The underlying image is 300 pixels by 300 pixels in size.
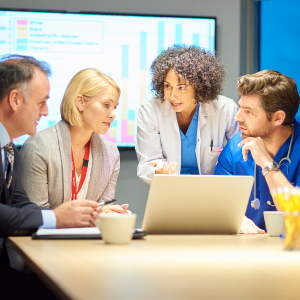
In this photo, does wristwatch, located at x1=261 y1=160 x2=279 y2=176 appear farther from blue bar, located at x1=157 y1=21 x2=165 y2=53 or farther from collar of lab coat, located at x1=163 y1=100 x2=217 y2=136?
blue bar, located at x1=157 y1=21 x2=165 y2=53

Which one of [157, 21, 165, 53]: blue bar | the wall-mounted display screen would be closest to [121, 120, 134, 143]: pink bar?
the wall-mounted display screen

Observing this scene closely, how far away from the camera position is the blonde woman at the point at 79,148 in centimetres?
209

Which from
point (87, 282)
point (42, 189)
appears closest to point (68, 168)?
point (42, 189)

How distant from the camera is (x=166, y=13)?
3.70 meters

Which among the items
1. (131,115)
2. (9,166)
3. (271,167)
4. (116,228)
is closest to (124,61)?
(131,115)

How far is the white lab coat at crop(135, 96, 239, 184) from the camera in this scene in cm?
274

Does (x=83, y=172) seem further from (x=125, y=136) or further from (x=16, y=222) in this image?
(x=125, y=136)

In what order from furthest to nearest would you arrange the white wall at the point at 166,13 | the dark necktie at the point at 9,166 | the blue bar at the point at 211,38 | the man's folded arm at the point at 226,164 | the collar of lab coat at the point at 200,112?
the blue bar at the point at 211,38 → the white wall at the point at 166,13 → the collar of lab coat at the point at 200,112 → the man's folded arm at the point at 226,164 → the dark necktie at the point at 9,166

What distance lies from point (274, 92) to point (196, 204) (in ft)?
3.45

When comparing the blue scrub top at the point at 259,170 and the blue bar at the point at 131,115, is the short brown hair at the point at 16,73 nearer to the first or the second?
the blue scrub top at the point at 259,170

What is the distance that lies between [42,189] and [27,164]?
14 centimetres

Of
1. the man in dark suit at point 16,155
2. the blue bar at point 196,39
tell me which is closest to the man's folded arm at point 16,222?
the man in dark suit at point 16,155

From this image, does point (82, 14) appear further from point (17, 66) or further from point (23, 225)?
point (23, 225)

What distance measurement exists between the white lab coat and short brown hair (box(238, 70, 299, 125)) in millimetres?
575
